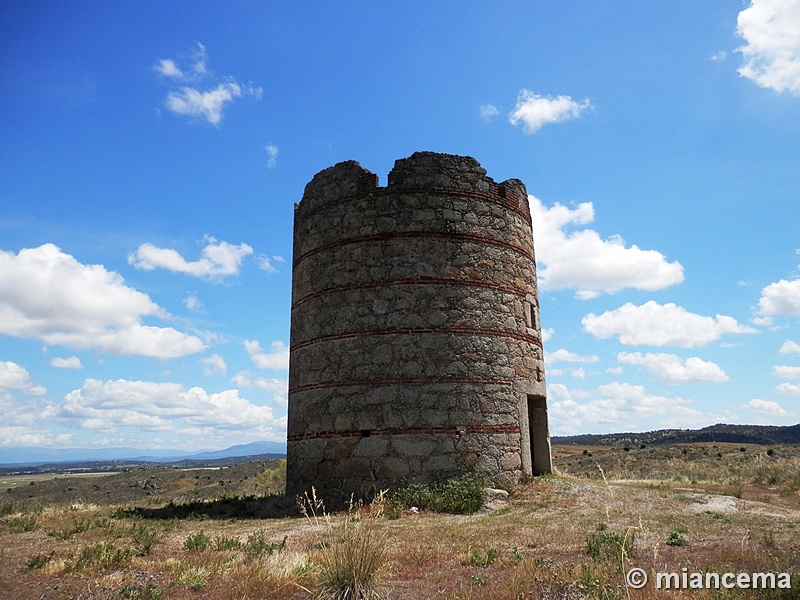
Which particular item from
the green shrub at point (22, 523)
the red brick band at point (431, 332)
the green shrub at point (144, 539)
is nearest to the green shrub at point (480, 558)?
the green shrub at point (144, 539)

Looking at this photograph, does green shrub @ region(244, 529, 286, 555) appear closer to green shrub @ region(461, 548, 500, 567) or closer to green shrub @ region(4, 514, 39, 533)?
green shrub @ region(461, 548, 500, 567)

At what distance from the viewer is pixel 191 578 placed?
17.2ft

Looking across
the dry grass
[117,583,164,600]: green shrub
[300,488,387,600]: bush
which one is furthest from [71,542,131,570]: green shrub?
[300,488,387,600]: bush

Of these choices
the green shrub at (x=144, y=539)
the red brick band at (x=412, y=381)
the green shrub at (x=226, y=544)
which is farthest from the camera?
the red brick band at (x=412, y=381)

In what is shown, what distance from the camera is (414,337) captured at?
10.9 m

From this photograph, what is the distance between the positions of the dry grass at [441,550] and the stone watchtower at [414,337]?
1.33 metres

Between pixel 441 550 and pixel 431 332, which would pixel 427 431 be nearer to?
pixel 431 332

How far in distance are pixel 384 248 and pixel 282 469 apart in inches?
505

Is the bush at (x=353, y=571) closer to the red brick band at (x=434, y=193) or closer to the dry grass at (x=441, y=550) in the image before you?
the dry grass at (x=441, y=550)

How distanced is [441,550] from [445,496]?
12.1ft

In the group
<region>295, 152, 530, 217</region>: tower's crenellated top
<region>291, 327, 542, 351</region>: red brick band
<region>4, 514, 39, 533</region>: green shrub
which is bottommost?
<region>4, 514, 39, 533</region>: green shrub

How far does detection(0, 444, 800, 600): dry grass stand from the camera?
15.9ft

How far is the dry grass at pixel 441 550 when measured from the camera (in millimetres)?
4832

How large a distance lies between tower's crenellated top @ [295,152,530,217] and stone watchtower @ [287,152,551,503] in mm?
29
